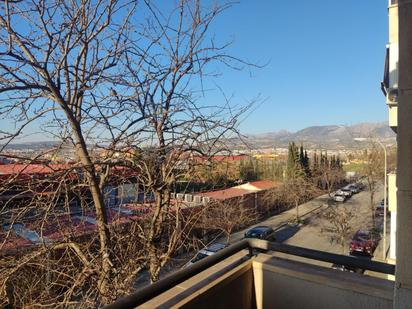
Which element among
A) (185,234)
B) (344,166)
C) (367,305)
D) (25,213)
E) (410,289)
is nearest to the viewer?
(410,289)

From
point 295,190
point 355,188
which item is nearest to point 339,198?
point 355,188

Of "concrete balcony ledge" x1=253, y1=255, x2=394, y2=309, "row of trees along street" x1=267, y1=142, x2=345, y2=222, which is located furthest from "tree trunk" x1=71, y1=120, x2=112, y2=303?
"row of trees along street" x1=267, y1=142, x2=345, y2=222

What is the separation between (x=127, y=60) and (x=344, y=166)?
39172 mm

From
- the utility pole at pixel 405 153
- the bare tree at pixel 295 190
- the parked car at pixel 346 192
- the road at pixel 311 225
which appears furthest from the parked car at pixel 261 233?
the utility pole at pixel 405 153

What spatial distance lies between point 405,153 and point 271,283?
1.37 meters

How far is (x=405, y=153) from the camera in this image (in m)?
1.20

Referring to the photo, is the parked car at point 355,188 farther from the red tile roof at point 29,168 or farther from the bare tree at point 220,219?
the red tile roof at point 29,168

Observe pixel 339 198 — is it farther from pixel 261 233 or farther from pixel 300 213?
pixel 261 233

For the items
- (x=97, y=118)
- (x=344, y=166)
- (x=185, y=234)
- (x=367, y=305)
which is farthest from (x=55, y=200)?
(x=344, y=166)

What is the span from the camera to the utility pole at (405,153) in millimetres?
1182

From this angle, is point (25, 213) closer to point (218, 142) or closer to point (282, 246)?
point (218, 142)

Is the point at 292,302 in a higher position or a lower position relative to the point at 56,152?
lower

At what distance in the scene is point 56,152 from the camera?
264cm

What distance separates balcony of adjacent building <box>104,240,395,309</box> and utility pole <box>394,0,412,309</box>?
2.02 feet
